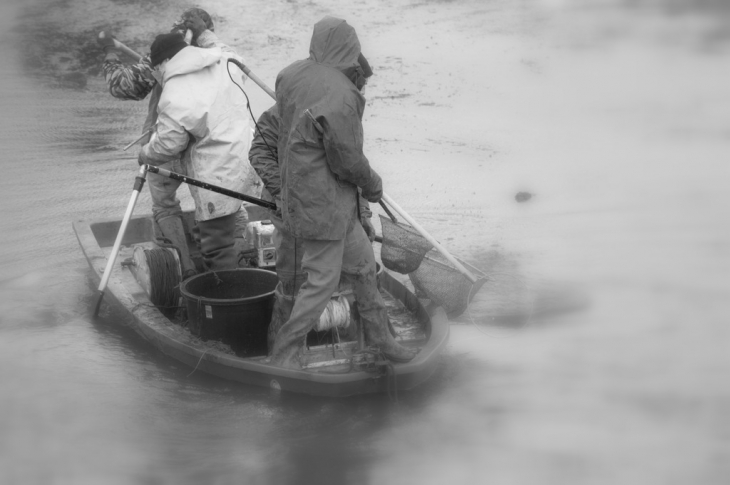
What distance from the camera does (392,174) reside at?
9352 mm

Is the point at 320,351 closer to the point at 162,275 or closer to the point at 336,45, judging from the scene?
the point at 162,275

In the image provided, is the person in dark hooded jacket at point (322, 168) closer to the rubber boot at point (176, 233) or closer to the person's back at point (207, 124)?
the person's back at point (207, 124)

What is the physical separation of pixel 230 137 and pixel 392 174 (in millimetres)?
3465

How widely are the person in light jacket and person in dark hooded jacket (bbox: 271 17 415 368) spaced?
107 cm

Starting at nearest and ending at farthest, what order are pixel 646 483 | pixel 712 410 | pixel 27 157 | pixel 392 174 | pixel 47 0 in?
Answer: pixel 646 483, pixel 712 410, pixel 392 174, pixel 27 157, pixel 47 0

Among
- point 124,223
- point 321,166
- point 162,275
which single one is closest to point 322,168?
point 321,166

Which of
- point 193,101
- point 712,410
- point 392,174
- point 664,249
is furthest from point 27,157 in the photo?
point 712,410

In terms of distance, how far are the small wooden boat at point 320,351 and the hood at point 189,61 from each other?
151cm

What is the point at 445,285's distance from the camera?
5.91m

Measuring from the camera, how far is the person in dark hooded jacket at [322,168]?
4.77 metres

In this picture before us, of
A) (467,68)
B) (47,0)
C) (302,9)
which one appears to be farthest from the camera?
(47,0)

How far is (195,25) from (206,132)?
89 cm

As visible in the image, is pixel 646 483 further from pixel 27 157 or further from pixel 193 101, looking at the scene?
pixel 27 157

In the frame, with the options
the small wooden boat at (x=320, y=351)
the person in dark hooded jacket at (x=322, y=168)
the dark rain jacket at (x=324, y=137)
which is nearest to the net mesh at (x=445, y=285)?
the small wooden boat at (x=320, y=351)
